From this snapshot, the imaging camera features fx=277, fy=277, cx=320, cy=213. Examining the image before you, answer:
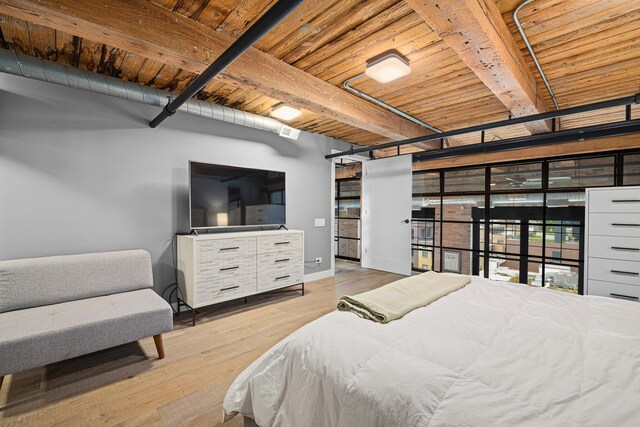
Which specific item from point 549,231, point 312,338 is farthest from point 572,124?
point 312,338

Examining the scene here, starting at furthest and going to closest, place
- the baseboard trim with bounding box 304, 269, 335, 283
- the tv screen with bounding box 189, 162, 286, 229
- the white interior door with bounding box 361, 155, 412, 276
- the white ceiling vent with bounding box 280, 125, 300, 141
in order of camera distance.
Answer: the white interior door with bounding box 361, 155, 412, 276 < the baseboard trim with bounding box 304, 269, 335, 283 < the white ceiling vent with bounding box 280, 125, 300, 141 < the tv screen with bounding box 189, 162, 286, 229

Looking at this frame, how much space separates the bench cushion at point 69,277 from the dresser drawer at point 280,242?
1.23m

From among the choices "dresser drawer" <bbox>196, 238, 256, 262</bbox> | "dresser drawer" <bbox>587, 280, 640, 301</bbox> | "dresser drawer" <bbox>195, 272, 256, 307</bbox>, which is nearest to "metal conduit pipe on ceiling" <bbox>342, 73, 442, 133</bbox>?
"dresser drawer" <bbox>196, 238, 256, 262</bbox>

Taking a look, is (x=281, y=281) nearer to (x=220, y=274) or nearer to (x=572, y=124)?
(x=220, y=274)

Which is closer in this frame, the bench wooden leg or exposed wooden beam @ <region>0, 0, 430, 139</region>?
exposed wooden beam @ <region>0, 0, 430, 139</region>

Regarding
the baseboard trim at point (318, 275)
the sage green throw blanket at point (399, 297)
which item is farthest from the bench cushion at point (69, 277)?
the baseboard trim at point (318, 275)

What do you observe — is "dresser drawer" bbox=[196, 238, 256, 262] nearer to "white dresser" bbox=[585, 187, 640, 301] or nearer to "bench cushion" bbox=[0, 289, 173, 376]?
"bench cushion" bbox=[0, 289, 173, 376]

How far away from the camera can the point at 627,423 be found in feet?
2.51

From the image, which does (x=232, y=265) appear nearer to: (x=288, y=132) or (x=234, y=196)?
(x=234, y=196)

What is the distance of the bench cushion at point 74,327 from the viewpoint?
171 cm

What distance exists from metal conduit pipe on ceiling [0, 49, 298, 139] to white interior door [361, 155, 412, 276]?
2.62 meters

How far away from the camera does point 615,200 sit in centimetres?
309

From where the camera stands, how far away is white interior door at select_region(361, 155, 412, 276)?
504 cm

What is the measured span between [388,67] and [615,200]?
9.98ft
